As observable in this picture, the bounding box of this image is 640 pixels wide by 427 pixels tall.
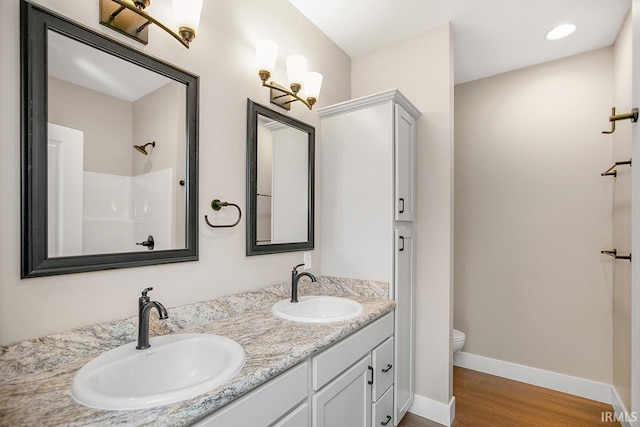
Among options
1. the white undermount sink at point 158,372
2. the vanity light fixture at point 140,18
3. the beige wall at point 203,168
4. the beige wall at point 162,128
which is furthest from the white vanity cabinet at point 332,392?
the vanity light fixture at point 140,18

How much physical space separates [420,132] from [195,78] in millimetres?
1536

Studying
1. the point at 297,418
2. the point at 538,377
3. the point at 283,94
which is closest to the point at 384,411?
the point at 297,418

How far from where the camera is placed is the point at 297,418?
110cm

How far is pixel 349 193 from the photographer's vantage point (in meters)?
2.04

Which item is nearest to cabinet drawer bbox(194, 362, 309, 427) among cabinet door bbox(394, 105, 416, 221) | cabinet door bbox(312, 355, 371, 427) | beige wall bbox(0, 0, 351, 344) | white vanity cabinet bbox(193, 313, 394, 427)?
white vanity cabinet bbox(193, 313, 394, 427)

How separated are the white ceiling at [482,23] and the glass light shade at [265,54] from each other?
60 cm

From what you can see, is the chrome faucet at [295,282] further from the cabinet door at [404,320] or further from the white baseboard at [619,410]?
the white baseboard at [619,410]

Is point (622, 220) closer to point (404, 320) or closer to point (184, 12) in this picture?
point (404, 320)

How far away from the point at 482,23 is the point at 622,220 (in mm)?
1624

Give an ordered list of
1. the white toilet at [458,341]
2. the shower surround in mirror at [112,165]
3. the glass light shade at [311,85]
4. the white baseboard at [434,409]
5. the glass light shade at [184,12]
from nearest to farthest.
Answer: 1. the shower surround in mirror at [112,165]
2. the glass light shade at [184,12]
3. the glass light shade at [311,85]
4. the white baseboard at [434,409]
5. the white toilet at [458,341]

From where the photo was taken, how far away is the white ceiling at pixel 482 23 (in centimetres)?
190

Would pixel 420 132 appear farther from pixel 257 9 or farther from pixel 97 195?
pixel 97 195

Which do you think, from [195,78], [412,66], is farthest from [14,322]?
[412,66]

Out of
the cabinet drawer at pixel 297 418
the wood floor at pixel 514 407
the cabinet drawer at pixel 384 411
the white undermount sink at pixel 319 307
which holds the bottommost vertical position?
the wood floor at pixel 514 407
